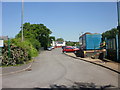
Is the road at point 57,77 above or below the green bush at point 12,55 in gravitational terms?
below

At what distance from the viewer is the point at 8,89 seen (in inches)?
237

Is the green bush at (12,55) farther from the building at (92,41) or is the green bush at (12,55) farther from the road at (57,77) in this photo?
the building at (92,41)

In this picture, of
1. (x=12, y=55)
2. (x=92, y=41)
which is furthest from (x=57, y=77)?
(x=92, y=41)

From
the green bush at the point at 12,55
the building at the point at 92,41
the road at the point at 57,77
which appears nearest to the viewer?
the road at the point at 57,77

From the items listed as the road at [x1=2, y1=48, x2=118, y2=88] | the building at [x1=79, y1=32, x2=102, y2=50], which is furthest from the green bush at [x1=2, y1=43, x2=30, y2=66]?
the building at [x1=79, y1=32, x2=102, y2=50]

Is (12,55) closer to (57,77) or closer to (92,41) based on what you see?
(57,77)

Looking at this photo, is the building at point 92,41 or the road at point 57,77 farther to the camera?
the building at point 92,41

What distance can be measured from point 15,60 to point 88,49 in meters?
10.8

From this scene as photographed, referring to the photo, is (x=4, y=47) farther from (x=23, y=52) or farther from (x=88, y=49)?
(x=88, y=49)

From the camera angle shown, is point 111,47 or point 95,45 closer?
point 111,47

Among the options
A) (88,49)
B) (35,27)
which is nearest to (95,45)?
(88,49)

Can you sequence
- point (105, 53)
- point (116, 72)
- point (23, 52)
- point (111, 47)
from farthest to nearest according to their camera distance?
1. point (105, 53)
2. point (111, 47)
3. point (23, 52)
4. point (116, 72)

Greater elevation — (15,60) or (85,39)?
(85,39)

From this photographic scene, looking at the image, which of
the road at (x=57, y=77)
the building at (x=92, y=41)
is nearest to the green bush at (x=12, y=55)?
the road at (x=57, y=77)
